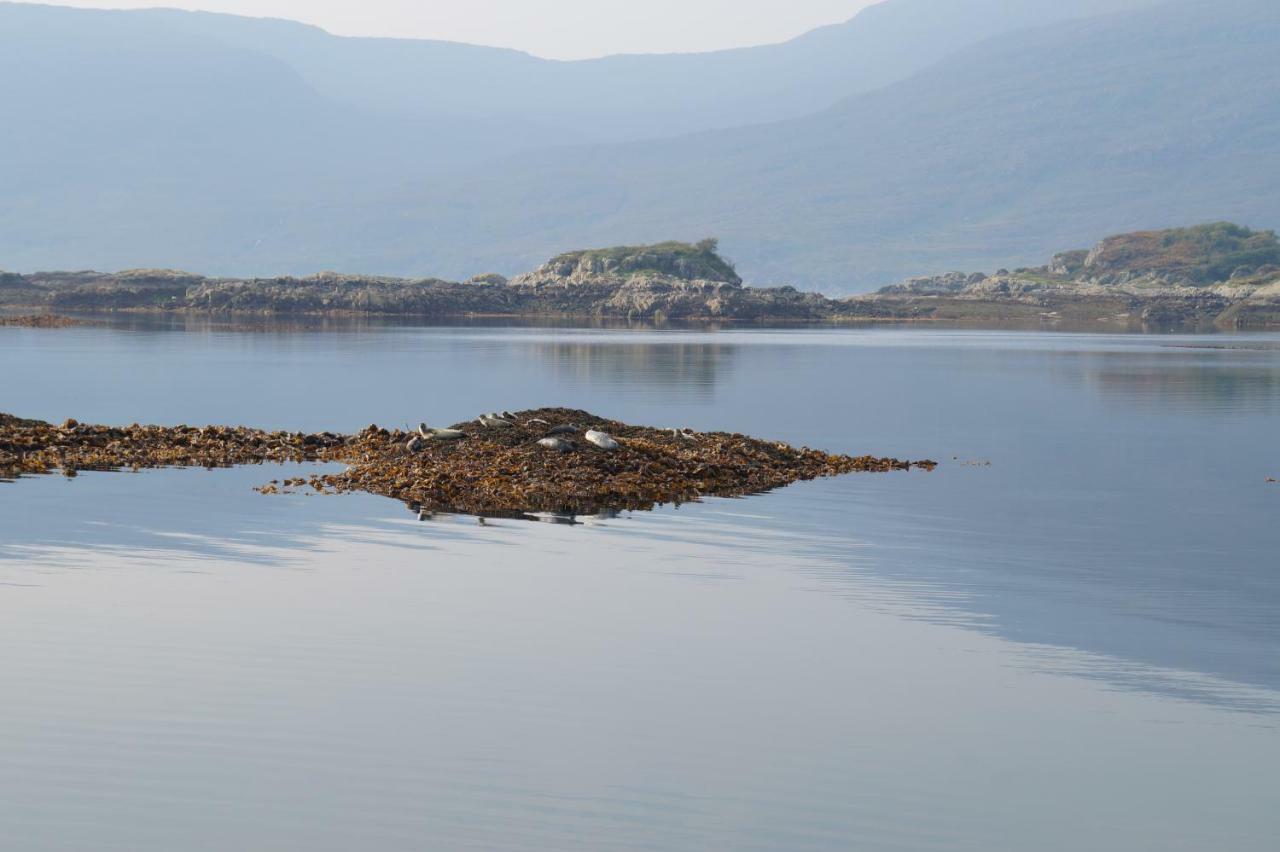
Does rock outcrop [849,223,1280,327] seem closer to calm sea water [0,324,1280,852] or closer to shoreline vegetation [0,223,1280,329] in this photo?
shoreline vegetation [0,223,1280,329]

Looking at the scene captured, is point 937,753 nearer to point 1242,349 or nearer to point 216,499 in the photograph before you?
point 216,499

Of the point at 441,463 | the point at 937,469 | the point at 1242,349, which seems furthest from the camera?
the point at 1242,349

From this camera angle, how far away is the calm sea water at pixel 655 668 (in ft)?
35.6

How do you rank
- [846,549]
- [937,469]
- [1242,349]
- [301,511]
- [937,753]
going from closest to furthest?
[937,753], [846,549], [301,511], [937,469], [1242,349]

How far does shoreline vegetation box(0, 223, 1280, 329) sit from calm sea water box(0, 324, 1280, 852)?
4633 inches

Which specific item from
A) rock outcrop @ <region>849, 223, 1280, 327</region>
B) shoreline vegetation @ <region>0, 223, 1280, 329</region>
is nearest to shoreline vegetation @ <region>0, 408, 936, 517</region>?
shoreline vegetation @ <region>0, 223, 1280, 329</region>

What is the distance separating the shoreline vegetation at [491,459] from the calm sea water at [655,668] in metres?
1.29

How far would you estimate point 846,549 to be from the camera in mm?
21594

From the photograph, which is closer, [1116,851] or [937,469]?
[1116,851]

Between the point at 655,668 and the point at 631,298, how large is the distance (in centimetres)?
13730

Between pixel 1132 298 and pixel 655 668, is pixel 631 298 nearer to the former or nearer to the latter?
pixel 1132 298

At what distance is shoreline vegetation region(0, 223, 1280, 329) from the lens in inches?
5709

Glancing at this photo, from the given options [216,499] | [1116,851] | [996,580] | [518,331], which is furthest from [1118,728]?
[518,331]

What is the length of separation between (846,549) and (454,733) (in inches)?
399
